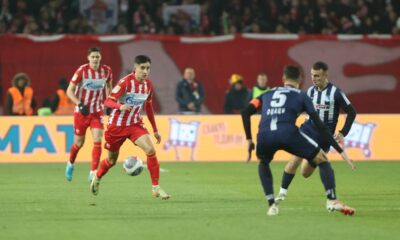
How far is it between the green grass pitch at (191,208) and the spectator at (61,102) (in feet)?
10.2

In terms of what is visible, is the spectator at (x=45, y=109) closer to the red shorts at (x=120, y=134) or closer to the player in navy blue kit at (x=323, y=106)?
the red shorts at (x=120, y=134)

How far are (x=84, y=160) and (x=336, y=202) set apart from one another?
31.6 ft

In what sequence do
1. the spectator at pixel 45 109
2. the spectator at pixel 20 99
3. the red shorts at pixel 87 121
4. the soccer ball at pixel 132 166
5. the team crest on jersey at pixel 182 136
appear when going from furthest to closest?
1. the spectator at pixel 45 109
2. the spectator at pixel 20 99
3. the team crest on jersey at pixel 182 136
4. the red shorts at pixel 87 121
5. the soccer ball at pixel 132 166

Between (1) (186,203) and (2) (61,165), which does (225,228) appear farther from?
(2) (61,165)

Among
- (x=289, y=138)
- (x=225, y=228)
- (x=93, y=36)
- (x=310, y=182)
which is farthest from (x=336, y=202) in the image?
(x=93, y=36)

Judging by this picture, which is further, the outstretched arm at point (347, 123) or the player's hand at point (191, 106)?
the player's hand at point (191, 106)

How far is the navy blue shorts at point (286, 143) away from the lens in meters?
10.8

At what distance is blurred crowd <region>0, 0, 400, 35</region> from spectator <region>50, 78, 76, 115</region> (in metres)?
2.00

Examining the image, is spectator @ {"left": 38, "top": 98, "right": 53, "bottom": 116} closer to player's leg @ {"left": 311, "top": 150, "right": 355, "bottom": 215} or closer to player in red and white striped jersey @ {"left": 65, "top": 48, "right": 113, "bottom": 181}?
player in red and white striped jersey @ {"left": 65, "top": 48, "right": 113, "bottom": 181}

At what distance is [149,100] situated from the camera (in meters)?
13.5

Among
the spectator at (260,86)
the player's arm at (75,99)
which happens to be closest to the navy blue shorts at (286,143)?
the player's arm at (75,99)

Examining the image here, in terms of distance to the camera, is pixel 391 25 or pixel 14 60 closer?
pixel 14 60

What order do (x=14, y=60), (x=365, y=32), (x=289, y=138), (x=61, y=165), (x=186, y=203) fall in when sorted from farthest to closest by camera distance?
(x=365, y=32) → (x=14, y=60) → (x=61, y=165) → (x=186, y=203) → (x=289, y=138)

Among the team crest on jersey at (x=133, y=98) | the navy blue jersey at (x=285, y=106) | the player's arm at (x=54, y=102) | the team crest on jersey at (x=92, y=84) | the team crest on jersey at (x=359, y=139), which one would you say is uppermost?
the navy blue jersey at (x=285, y=106)
